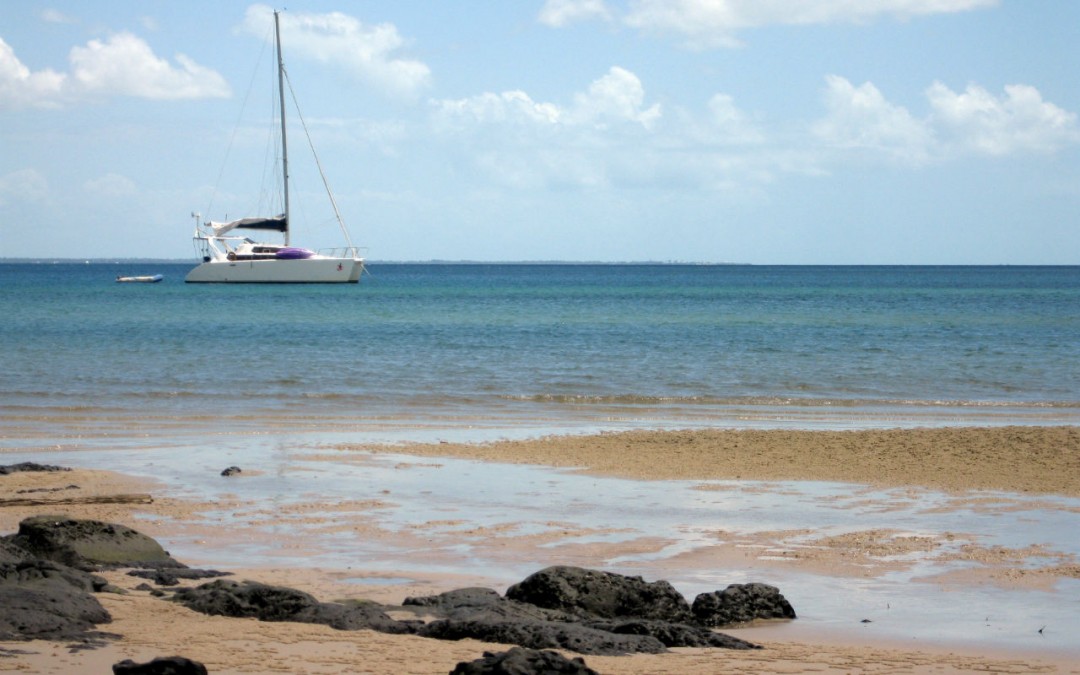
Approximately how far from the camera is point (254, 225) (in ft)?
282

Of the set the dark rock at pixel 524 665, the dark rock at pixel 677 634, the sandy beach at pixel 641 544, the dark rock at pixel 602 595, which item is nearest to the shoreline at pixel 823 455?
the sandy beach at pixel 641 544

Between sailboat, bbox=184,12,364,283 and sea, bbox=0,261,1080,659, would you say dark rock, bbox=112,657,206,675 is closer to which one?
sea, bbox=0,261,1080,659

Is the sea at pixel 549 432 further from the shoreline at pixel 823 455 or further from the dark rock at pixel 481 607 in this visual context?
the dark rock at pixel 481 607

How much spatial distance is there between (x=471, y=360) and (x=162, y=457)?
62.7 feet

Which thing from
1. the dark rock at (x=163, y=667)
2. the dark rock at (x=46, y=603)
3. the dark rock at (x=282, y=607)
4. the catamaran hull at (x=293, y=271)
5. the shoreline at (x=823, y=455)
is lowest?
the shoreline at (x=823, y=455)

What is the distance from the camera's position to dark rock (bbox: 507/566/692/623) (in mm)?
7934

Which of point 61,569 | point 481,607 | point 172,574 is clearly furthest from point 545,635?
point 61,569

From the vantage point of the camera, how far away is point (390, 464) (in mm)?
15023

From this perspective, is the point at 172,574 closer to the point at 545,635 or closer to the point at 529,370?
the point at 545,635

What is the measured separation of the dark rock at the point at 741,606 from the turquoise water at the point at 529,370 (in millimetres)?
11216

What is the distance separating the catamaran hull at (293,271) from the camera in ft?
284

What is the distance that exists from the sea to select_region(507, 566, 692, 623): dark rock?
2.98ft

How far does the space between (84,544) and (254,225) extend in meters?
79.0

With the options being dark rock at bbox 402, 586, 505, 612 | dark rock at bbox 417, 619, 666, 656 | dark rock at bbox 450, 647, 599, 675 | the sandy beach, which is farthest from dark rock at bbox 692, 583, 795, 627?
dark rock at bbox 450, 647, 599, 675
